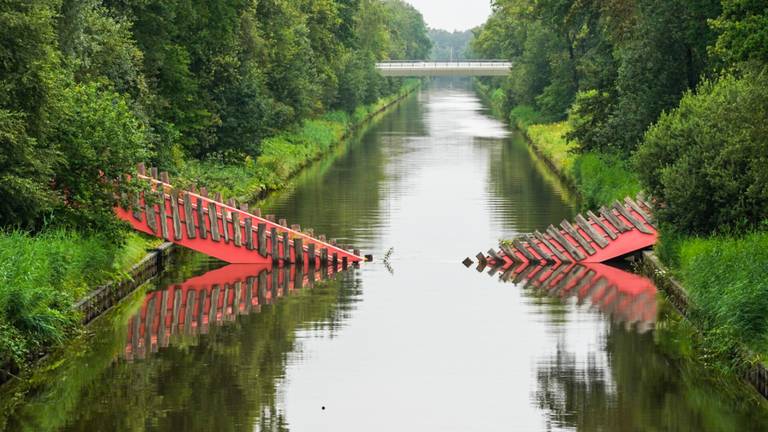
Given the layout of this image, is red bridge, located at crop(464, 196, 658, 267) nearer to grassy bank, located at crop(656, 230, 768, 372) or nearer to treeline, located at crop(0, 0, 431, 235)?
grassy bank, located at crop(656, 230, 768, 372)

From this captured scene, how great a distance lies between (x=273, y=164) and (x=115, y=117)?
1020 inches

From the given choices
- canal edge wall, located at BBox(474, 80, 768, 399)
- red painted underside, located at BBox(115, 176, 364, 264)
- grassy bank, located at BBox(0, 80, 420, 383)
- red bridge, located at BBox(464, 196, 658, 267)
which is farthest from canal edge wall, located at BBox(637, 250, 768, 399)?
grassy bank, located at BBox(0, 80, 420, 383)

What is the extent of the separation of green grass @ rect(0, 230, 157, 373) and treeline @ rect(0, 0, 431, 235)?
86 cm

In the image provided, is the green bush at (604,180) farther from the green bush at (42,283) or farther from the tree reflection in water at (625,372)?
the green bush at (42,283)

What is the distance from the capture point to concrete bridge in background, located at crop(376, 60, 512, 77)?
132000mm

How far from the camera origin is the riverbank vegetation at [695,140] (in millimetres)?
22438

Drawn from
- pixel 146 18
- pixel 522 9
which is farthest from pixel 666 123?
pixel 522 9

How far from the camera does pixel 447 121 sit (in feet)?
367

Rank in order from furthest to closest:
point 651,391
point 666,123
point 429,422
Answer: point 666,123, point 651,391, point 429,422

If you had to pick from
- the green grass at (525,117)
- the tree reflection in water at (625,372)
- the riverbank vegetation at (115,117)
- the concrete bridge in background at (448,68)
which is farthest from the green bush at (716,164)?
the concrete bridge in background at (448,68)

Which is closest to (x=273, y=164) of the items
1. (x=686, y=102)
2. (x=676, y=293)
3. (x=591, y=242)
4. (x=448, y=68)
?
(x=591, y=242)

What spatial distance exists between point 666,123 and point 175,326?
11.6 metres

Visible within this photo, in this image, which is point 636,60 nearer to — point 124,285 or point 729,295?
point 124,285

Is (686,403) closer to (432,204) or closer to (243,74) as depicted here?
(432,204)
